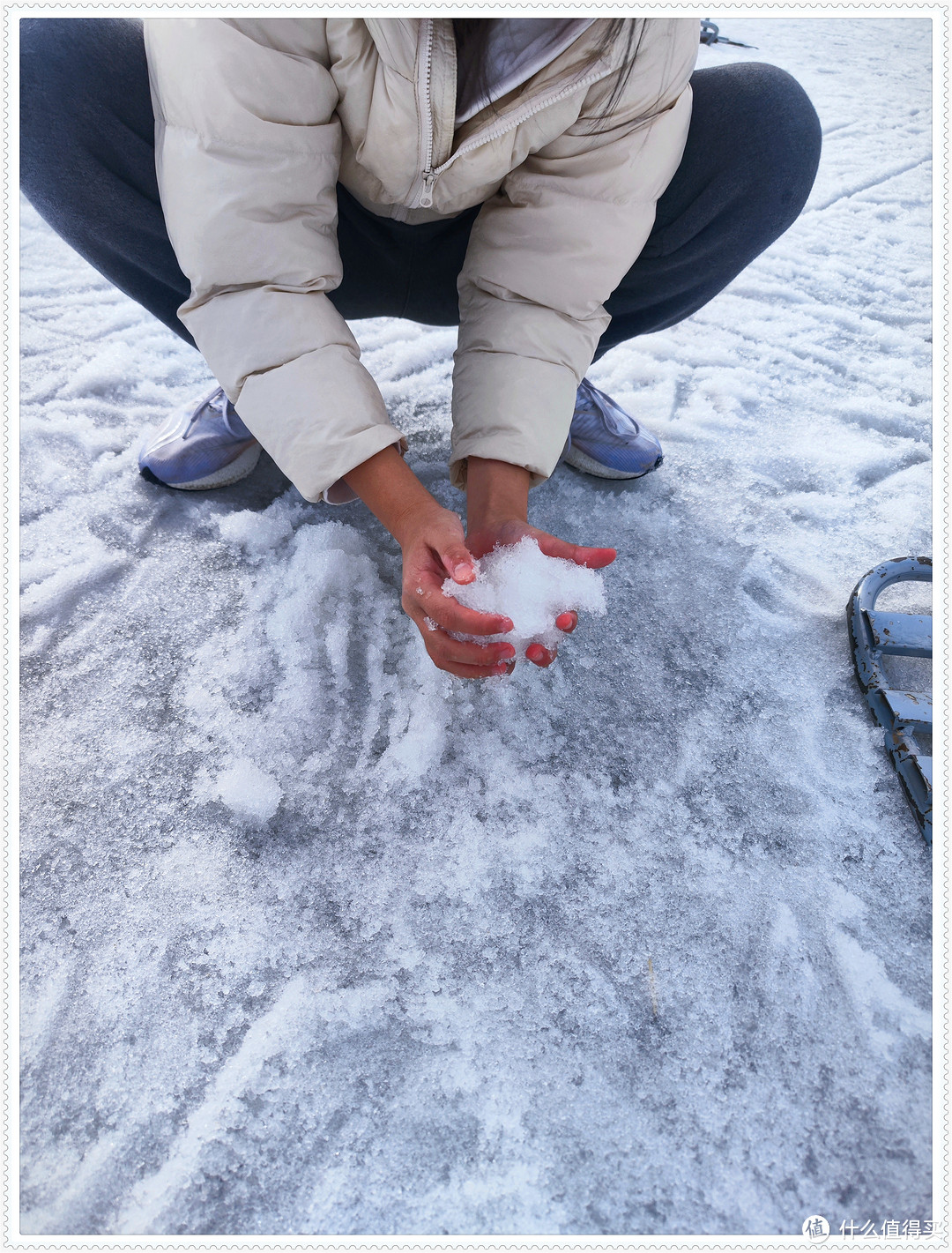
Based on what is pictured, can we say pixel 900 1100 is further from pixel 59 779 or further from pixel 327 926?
pixel 59 779

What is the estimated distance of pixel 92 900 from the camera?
0.78 meters

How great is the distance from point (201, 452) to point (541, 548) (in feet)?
2.12

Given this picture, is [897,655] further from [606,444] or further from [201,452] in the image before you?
[201,452]

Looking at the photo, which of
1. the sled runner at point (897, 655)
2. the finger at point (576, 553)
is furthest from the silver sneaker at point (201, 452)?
the sled runner at point (897, 655)

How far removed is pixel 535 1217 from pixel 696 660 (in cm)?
66

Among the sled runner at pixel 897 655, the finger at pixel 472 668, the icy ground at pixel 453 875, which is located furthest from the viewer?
the sled runner at pixel 897 655

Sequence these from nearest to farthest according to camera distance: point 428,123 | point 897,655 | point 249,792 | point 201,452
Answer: point 428,123, point 249,792, point 897,655, point 201,452

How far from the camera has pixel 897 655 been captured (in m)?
1.02

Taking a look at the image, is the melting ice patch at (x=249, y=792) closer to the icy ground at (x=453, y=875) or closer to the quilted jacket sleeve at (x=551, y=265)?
the icy ground at (x=453, y=875)

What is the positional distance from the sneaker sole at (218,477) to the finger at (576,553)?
1.97 feet

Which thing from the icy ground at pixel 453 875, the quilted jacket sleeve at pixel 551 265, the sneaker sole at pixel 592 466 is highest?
the quilted jacket sleeve at pixel 551 265

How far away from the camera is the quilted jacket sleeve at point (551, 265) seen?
82 centimetres

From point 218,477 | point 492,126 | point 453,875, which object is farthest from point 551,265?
point 453,875

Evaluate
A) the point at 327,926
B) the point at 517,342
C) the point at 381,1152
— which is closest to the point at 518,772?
the point at 327,926
